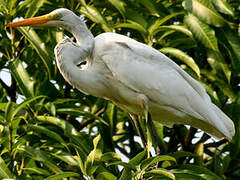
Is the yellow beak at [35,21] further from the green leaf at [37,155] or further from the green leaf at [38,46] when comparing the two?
the green leaf at [37,155]

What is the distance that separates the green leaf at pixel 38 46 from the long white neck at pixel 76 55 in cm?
19

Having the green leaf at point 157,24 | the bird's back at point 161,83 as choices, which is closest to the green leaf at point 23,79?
the bird's back at point 161,83

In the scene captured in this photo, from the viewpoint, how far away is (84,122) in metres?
3.79

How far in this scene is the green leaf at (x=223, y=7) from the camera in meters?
3.35

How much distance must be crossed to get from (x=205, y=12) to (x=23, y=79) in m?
1.12

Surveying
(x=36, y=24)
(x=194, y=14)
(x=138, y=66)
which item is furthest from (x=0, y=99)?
(x=194, y=14)

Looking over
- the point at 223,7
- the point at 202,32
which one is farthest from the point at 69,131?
the point at 223,7

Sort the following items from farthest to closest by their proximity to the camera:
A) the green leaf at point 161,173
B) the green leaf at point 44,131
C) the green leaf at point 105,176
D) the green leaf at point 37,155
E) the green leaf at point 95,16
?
the green leaf at point 95,16, the green leaf at point 44,131, the green leaf at point 37,155, the green leaf at point 105,176, the green leaf at point 161,173

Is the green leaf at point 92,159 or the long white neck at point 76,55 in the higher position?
the long white neck at point 76,55

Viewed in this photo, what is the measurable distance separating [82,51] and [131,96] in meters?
0.35

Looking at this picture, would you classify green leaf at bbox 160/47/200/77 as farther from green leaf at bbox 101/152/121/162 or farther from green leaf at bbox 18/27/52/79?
green leaf at bbox 101/152/121/162

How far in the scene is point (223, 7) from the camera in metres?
3.38

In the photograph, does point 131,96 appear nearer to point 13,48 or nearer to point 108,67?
point 108,67

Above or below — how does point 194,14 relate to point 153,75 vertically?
above
